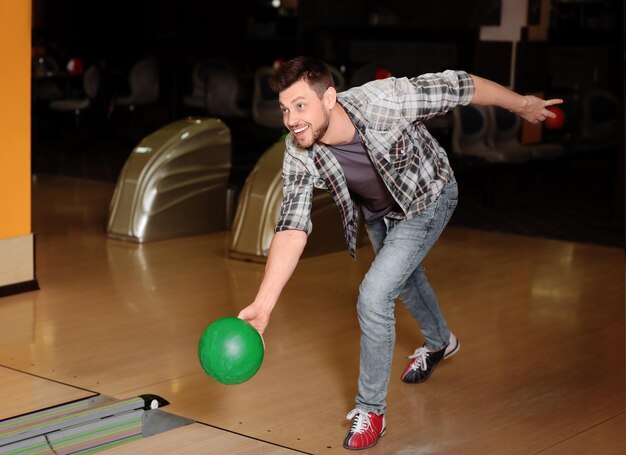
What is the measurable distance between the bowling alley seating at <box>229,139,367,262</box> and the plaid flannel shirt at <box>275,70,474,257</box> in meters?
3.03

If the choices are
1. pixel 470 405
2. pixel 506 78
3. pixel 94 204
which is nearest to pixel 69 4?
pixel 94 204

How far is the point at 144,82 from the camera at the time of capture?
36.7 ft

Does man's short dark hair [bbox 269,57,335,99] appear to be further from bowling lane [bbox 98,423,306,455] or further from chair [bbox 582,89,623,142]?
chair [bbox 582,89,623,142]

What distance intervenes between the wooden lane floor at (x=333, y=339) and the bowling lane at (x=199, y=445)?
3.2 inches

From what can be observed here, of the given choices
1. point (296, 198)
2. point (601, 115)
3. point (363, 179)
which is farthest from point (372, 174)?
point (601, 115)

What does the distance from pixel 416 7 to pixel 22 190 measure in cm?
424

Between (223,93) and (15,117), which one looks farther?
(223,93)

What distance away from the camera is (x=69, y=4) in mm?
11359

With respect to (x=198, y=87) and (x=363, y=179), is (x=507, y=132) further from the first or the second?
(x=363, y=179)

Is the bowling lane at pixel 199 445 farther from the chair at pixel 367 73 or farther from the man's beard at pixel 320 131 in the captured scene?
the chair at pixel 367 73

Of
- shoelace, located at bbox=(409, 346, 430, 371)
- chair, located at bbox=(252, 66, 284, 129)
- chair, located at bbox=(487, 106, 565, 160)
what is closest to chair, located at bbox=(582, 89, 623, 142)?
chair, located at bbox=(487, 106, 565, 160)

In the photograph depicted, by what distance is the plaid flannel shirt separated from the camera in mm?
3723

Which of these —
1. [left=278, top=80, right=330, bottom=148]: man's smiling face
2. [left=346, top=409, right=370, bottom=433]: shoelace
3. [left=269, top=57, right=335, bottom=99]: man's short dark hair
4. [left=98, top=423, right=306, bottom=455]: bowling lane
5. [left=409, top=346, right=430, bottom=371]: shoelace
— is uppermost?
[left=269, top=57, right=335, bottom=99]: man's short dark hair

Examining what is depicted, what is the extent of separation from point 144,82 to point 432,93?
7781mm
